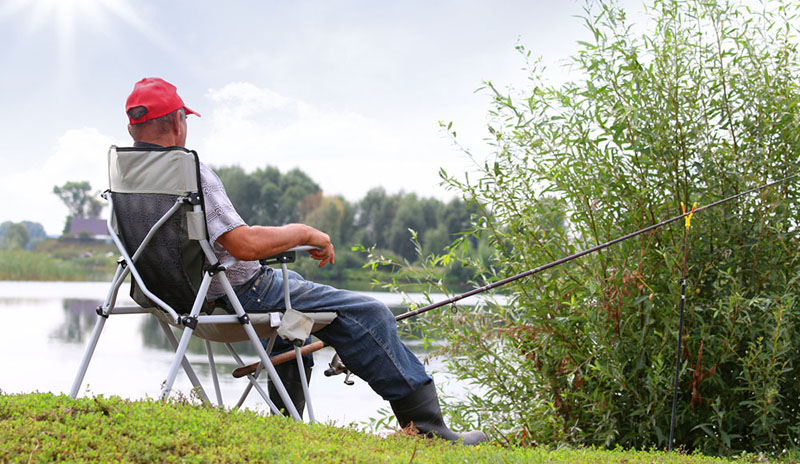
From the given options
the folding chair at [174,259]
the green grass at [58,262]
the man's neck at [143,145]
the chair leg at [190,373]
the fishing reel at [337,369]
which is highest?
the man's neck at [143,145]

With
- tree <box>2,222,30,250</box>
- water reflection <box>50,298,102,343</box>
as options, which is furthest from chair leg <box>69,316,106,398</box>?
tree <box>2,222,30,250</box>

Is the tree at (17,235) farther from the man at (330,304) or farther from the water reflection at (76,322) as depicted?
the man at (330,304)

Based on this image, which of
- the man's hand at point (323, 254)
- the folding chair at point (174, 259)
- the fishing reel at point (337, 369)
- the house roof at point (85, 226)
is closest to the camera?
the folding chair at point (174, 259)

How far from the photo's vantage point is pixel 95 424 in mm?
2186

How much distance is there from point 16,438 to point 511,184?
9.97 feet

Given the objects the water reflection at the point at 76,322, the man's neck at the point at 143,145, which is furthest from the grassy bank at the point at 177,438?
the water reflection at the point at 76,322

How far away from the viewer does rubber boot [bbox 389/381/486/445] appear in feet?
9.61

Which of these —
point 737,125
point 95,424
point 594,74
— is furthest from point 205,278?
point 737,125

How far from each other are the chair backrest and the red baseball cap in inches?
6.9

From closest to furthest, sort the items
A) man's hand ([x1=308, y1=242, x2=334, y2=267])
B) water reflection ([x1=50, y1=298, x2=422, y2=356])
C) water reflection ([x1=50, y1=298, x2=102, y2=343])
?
1. man's hand ([x1=308, y1=242, x2=334, y2=267])
2. water reflection ([x1=50, y1=298, x2=422, y2=356])
3. water reflection ([x1=50, y1=298, x2=102, y2=343])

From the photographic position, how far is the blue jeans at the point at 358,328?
2891 mm

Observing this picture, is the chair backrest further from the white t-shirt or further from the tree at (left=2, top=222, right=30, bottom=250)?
the tree at (left=2, top=222, right=30, bottom=250)

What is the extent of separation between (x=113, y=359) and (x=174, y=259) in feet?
37.3

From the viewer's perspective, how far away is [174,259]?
2.69 meters
